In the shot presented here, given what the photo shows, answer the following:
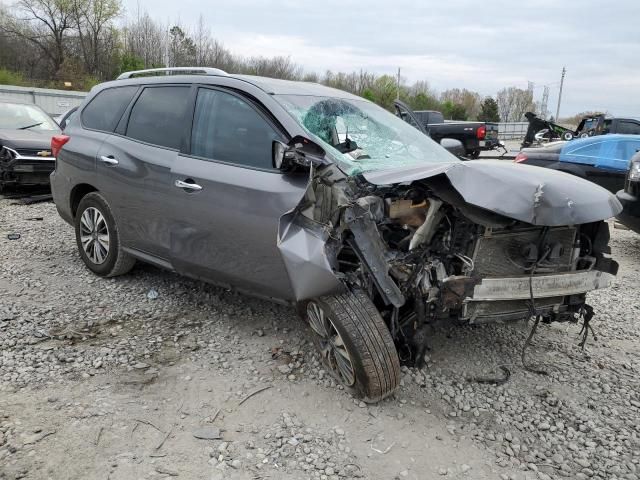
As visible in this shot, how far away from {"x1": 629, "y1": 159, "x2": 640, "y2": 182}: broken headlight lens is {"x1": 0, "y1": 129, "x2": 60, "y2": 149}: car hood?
814 cm

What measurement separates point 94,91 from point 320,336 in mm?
3368

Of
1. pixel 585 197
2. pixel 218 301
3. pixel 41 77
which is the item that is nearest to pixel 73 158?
pixel 218 301

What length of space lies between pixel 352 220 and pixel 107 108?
293 cm

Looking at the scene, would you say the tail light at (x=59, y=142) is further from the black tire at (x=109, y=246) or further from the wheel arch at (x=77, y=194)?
the black tire at (x=109, y=246)

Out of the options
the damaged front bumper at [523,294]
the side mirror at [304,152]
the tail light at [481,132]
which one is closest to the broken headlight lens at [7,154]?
the side mirror at [304,152]

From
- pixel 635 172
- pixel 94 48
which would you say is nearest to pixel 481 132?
pixel 635 172

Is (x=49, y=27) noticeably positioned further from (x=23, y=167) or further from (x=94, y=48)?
(x=23, y=167)

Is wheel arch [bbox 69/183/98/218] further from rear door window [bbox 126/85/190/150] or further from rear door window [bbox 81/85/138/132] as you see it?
rear door window [bbox 126/85/190/150]

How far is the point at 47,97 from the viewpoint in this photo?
2156 cm

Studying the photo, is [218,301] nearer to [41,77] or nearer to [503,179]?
[503,179]

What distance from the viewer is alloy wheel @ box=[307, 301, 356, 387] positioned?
297 cm

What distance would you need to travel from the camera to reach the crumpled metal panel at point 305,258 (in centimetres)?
277

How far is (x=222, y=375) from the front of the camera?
3.23 metres

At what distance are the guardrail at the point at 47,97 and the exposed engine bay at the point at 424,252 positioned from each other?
21.1 m
